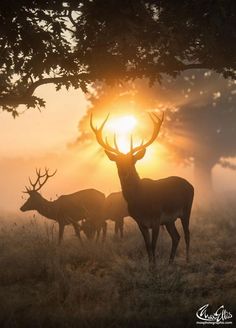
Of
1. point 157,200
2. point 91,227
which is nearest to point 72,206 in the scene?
point 91,227

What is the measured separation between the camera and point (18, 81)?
487 inches

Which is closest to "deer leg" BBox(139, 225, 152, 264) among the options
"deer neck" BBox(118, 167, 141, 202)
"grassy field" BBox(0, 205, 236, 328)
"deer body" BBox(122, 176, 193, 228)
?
"deer body" BBox(122, 176, 193, 228)

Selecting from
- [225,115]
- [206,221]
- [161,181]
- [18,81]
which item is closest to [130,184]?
[161,181]

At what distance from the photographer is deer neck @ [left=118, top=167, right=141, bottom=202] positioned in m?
9.63

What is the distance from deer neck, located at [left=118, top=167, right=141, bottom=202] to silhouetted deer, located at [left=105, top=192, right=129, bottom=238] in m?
4.38

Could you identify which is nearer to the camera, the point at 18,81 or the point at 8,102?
the point at 8,102

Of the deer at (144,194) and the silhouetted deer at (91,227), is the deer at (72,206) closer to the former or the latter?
the silhouetted deer at (91,227)

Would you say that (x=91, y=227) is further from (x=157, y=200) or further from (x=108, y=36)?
(x=108, y=36)

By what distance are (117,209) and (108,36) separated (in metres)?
7.09

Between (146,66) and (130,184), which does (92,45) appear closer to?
(146,66)

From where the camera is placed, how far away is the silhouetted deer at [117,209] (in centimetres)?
1416

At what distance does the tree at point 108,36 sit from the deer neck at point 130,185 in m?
1.95

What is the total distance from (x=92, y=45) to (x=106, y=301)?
4.93 m

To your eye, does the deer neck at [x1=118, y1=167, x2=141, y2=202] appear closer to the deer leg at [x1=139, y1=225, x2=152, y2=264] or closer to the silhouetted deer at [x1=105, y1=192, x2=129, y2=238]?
the deer leg at [x1=139, y1=225, x2=152, y2=264]
